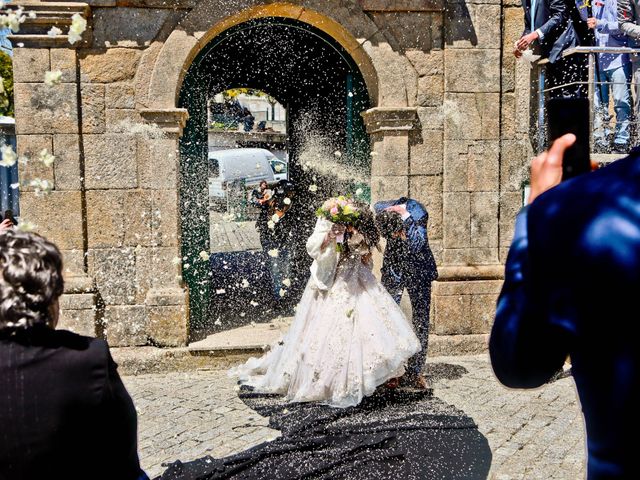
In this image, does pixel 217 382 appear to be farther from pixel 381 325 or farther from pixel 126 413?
pixel 126 413

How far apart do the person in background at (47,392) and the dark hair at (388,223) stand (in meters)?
4.59

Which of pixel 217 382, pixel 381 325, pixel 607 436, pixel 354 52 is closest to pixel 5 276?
pixel 607 436

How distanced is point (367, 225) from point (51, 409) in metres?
4.53

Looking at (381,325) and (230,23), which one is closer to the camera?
(381,325)

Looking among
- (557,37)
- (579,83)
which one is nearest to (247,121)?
(557,37)

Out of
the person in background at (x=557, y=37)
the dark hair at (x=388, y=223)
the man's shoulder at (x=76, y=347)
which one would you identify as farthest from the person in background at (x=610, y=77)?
the man's shoulder at (x=76, y=347)

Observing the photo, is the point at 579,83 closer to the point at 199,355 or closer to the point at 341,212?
the point at 341,212

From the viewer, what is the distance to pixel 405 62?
277 inches

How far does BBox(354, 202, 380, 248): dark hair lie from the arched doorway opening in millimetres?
1240

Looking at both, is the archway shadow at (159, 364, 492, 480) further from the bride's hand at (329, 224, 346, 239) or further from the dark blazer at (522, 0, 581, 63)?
the dark blazer at (522, 0, 581, 63)

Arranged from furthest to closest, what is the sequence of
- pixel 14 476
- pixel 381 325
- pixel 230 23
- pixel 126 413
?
pixel 230 23
pixel 381 325
pixel 126 413
pixel 14 476

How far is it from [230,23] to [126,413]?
227 inches

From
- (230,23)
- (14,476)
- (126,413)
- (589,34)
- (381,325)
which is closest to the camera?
(14,476)

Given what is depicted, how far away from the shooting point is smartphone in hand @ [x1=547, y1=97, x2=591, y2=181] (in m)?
1.30
